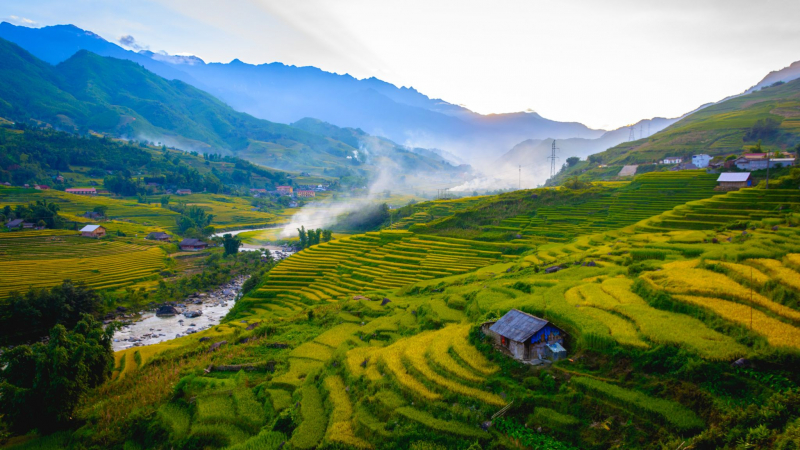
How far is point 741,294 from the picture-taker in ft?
37.8

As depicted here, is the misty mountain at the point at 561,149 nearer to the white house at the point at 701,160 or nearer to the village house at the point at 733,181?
the white house at the point at 701,160

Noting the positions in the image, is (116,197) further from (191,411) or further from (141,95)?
(141,95)

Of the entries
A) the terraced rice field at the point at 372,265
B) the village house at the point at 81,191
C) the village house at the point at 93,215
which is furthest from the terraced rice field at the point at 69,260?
the village house at the point at 81,191

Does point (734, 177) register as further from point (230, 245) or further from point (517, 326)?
point (230, 245)

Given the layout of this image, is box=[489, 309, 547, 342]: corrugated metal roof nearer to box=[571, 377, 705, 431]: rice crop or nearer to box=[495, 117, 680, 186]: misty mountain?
box=[571, 377, 705, 431]: rice crop

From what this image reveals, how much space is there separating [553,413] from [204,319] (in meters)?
31.9

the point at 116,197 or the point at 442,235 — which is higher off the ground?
the point at 116,197

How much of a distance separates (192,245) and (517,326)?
186 feet

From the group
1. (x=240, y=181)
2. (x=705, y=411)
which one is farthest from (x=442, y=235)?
(x=240, y=181)

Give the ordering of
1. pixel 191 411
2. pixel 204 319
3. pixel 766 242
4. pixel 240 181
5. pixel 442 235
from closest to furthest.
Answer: pixel 191 411 < pixel 766 242 < pixel 204 319 < pixel 442 235 < pixel 240 181

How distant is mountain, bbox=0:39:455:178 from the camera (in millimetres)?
138000

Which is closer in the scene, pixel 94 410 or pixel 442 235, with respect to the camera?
pixel 94 410

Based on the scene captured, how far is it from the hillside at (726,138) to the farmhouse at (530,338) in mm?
58547

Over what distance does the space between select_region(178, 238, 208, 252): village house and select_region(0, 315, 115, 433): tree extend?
147 feet
